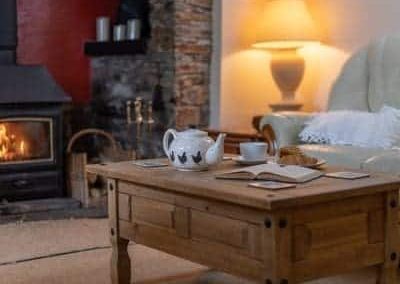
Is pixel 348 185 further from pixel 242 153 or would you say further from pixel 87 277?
pixel 87 277

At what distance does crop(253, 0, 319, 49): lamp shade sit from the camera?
457cm

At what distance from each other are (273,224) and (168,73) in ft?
9.08

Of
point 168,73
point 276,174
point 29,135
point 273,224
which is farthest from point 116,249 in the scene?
point 168,73

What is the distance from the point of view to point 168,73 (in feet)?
15.0

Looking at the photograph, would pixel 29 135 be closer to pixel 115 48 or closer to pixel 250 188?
pixel 115 48

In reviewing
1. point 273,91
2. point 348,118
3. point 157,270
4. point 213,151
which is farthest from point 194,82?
point 213,151

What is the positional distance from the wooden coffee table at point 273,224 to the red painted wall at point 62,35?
2672 millimetres

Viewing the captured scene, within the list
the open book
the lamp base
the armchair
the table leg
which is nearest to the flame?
the armchair

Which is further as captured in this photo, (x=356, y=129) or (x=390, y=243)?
(x=356, y=129)

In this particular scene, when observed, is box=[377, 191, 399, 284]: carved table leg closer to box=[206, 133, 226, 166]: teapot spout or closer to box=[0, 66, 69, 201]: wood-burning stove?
box=[206, 133, 226, 166]: teapot spout

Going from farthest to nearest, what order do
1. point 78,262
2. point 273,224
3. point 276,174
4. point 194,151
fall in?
point 78,262 → point 194,151 → point 276,174 → point 273,224

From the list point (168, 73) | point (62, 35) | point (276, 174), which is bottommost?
point (276, 174)

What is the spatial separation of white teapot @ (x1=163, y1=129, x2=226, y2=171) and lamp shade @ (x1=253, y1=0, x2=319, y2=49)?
231 centimetres

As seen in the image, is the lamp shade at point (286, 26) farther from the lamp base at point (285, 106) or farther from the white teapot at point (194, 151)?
the white teapot at point (194, 151)
